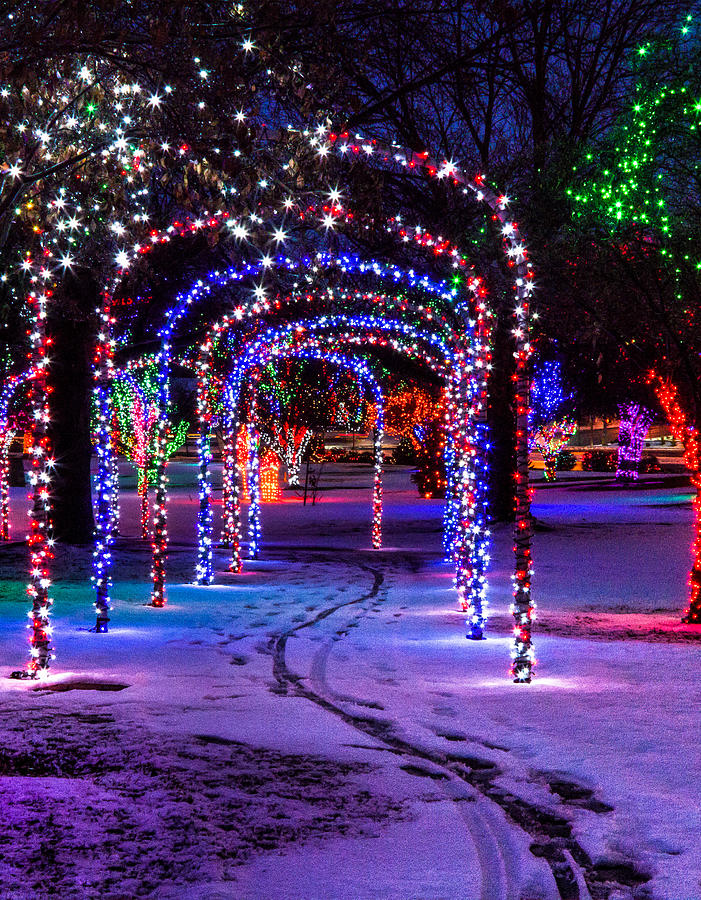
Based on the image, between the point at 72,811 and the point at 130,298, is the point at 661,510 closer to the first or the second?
the point at 130,298

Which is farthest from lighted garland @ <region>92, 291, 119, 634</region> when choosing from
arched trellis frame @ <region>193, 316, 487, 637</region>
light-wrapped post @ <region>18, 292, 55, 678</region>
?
arched trellis frame @ <region>193, 316, 487, 637</region>

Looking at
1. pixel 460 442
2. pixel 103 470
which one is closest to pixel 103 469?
pixel 103 470

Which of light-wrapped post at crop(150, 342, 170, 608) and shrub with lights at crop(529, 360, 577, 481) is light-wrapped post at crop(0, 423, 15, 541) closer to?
light-wrapped post at crop(150, 342, 170, 608)

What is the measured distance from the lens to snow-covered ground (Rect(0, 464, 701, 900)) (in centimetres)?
457

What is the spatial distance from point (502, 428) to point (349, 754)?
18.3 m

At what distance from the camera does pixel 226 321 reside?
13.9 m

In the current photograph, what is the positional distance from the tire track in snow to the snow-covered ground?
17mm

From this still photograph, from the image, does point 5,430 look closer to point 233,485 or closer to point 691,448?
point 233,485

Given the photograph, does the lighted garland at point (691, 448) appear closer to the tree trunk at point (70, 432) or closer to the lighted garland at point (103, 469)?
the lighted garland at point (103, 469)

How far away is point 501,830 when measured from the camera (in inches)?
202

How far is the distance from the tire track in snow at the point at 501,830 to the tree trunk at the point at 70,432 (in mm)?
11698

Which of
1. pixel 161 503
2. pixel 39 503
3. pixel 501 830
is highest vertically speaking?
pixel 39 503

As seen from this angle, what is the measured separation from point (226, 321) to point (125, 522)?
49.6 feet

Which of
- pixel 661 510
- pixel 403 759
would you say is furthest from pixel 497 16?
pixel 661 510
